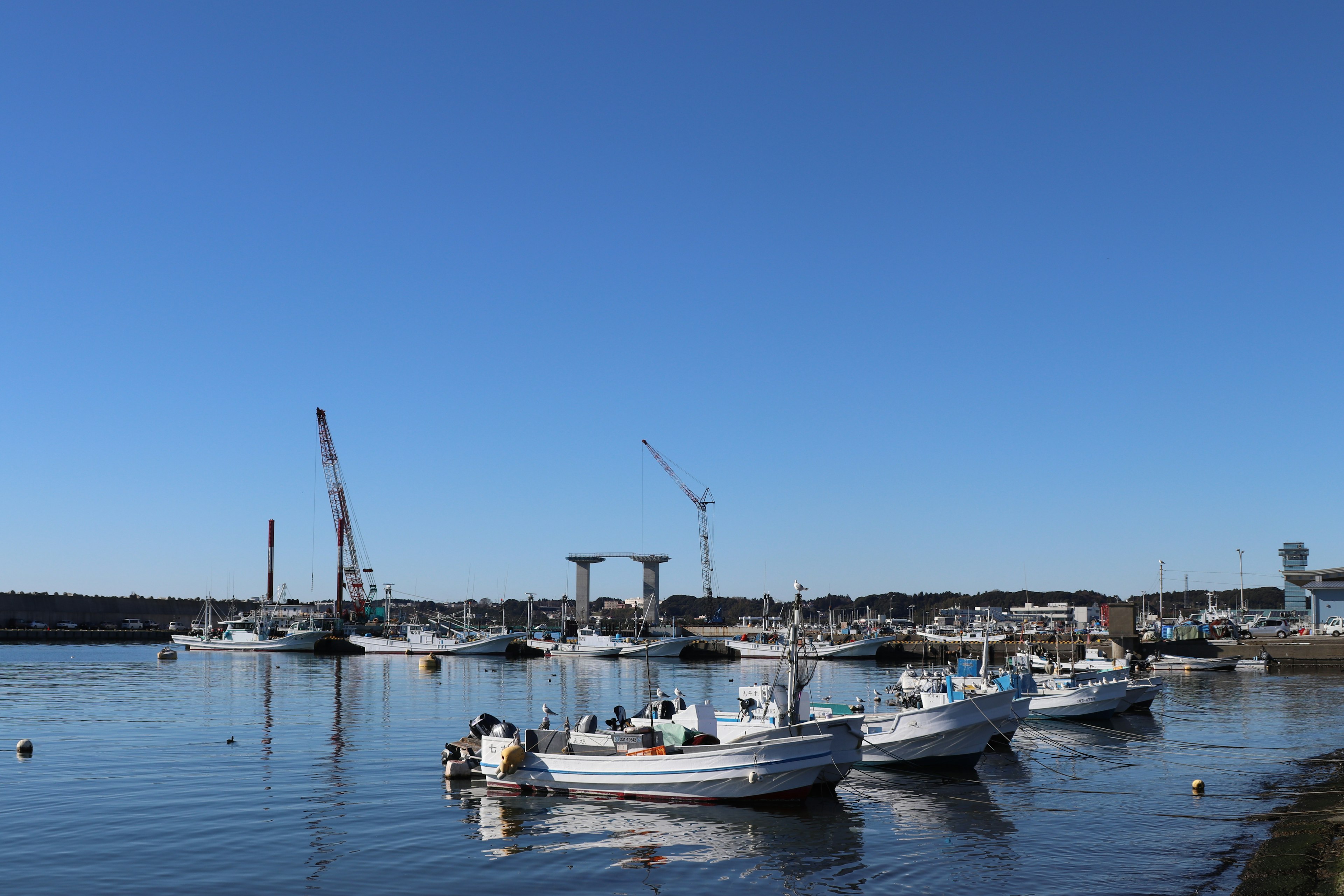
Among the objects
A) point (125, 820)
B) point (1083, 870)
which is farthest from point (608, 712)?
point (1083, 870)

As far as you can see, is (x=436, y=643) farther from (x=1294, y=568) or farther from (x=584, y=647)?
(x=1294, y=568)

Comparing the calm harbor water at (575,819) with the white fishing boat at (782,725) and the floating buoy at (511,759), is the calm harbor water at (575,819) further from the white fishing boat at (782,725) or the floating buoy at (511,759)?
the white fishing boat at (782,725)

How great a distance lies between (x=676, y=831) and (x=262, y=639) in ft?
452

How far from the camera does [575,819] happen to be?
28438 mm

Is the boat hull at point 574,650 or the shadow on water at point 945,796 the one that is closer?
the shadow on water at point 945,796

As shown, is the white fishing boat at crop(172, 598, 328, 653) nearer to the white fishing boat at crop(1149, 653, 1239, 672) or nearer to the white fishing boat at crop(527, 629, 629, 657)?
the white fishing boat at crop(527, 629, 629, 657)

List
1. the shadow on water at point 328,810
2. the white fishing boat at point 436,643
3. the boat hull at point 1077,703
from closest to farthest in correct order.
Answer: the shadow on water at point 328,810, the boat hull at point 1077,703, the white fishing boat at point 436,643

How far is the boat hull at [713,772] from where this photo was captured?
94.9ft

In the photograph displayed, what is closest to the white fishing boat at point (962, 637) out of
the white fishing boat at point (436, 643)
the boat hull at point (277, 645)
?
the white fishing boat at point (436, 643)

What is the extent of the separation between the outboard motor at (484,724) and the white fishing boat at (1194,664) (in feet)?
263

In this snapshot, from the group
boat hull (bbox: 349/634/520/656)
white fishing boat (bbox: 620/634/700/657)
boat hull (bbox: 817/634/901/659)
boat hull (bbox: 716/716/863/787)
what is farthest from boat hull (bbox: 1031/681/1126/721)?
boat hull (bbox: 349/634/520/656)

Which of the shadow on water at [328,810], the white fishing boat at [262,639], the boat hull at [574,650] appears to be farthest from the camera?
the white fishing boat at [262,639]

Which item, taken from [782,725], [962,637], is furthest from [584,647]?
[782,725]

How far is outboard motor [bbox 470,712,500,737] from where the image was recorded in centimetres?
3406
